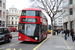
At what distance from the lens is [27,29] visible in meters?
13.1

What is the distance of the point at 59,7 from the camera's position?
31.4 metres

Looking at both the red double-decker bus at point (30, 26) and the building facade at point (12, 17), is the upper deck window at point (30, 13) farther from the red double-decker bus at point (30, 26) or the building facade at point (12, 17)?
the building facade at point (12, 17)

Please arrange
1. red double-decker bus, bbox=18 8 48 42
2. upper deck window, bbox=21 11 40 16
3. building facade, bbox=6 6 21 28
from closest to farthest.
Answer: red double-decker bus, bbox=18 8 48 42 < upper deck window, bbox=21 11 40 16 < building facade, bbox=6 6 21 28

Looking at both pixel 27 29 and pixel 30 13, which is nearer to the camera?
pixel 27 29

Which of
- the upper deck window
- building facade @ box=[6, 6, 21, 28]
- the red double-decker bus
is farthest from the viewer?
building facade @ box=[6, 6, 21, 28]

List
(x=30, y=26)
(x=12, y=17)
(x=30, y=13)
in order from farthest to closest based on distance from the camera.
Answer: (x=12, y=17) < (x=30, y=13) < (x=30, y=26)

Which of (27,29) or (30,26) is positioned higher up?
(30,26)

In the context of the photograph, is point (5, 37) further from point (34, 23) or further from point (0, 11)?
point (0, 11)

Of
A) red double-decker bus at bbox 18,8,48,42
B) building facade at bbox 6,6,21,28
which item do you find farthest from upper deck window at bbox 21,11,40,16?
building facade at bbox 6,6,21,28

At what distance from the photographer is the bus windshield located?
42.9ft

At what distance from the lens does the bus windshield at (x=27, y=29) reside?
1306cm

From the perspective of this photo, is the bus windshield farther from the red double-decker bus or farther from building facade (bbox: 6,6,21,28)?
building facade (bbox: 6,6,21,28)

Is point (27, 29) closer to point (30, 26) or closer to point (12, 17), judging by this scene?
point (30, 26)

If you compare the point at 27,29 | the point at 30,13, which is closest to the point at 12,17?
the point at 30,13
